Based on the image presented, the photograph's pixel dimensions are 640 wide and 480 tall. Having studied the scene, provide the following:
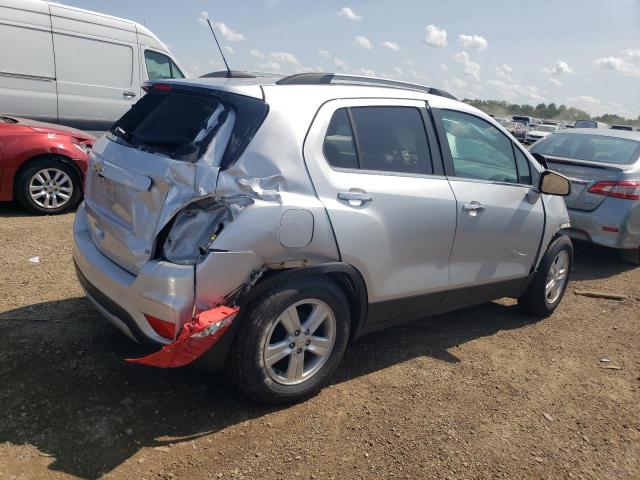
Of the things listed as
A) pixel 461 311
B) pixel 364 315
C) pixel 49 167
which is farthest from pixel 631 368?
pixel 49 167

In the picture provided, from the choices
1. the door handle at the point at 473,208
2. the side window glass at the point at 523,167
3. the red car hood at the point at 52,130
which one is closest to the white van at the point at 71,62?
the red car hood at the point at 52,130

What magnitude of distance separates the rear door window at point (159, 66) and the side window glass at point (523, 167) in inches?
261

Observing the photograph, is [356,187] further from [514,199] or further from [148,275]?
[514,199]

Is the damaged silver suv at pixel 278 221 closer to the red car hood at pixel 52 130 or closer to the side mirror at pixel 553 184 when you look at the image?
the side mirror at pixel 553 184

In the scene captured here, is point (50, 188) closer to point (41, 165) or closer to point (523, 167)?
point (41, 165)

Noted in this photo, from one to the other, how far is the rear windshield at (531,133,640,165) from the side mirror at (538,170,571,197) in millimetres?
2795

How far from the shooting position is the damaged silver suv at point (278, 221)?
2.62 m

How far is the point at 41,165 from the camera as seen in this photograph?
6332 millimetres

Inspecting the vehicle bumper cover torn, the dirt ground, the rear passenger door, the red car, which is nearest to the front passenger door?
the rear passenger door

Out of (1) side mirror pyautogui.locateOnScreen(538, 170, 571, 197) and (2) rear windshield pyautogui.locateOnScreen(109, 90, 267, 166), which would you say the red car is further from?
(1) side mirror pyautogui.locateOnScreen(538, 170, 571, 197)

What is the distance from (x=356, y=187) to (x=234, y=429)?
144 cm

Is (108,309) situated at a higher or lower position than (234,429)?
higher

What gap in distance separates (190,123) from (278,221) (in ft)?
2.41

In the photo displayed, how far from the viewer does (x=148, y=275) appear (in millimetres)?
2621
